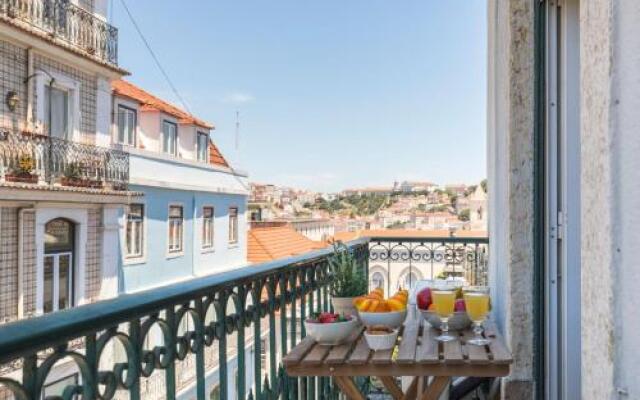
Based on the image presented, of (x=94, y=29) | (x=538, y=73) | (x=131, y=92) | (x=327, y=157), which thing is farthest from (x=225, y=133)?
(x=538, y=73)

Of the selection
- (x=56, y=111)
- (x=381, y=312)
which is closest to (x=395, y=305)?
(x=381, y=312)

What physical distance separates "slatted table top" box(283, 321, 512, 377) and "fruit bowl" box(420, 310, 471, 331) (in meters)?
0.17

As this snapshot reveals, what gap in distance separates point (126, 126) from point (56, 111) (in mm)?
2182

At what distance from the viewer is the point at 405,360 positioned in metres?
1.54

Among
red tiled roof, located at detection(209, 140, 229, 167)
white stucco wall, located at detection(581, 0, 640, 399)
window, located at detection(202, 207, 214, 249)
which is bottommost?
window, located at detection(202, 207, 214, 249)

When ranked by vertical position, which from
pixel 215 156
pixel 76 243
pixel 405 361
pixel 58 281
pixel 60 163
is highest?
pixel 215 156

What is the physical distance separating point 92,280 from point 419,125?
66.1 feet

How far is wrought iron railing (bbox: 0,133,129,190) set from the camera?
9.09 metres

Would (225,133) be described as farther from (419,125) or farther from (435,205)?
(435,205)

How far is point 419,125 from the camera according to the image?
2814cm

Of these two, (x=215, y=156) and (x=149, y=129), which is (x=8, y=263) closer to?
(x=149, y=129)

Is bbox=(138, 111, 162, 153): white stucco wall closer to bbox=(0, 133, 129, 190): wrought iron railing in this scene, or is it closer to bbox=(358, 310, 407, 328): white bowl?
bbox=(0, 133, 129, 190): wrought iron railing

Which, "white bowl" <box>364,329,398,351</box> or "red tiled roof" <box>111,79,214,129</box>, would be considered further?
"red tiled roof" <box>111,79,214,129</box>

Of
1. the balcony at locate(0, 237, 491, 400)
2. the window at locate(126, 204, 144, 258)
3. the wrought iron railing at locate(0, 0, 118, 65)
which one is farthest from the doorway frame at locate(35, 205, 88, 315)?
the balcony at locate(0, 237, 491, 400)
